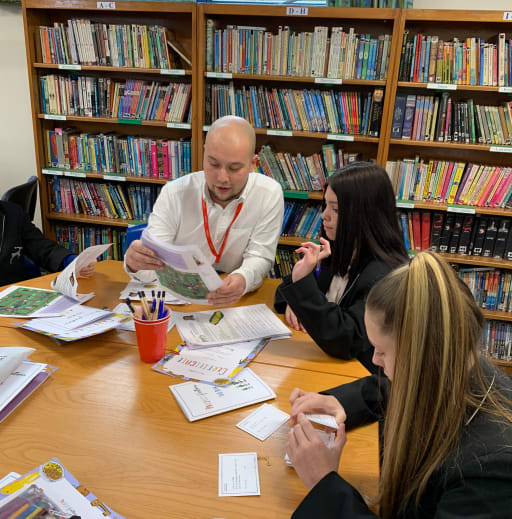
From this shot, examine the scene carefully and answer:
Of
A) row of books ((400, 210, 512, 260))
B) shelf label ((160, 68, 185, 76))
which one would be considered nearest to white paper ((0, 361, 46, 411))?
shelf label ((160, 68, 185, 76))

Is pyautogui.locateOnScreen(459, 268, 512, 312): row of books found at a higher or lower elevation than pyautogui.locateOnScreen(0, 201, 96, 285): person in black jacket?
lower

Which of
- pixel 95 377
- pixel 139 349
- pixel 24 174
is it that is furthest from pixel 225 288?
pixel 24 174

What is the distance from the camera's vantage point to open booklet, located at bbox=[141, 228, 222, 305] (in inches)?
53.2

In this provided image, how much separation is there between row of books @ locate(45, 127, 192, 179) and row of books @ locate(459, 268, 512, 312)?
2.08m

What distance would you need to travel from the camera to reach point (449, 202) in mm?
2941

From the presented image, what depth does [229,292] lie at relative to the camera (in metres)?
1.59

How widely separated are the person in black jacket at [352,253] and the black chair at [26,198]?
4.93 feet

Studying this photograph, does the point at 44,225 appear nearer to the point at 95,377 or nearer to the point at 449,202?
the point at 95,377

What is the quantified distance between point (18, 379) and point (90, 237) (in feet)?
8.51

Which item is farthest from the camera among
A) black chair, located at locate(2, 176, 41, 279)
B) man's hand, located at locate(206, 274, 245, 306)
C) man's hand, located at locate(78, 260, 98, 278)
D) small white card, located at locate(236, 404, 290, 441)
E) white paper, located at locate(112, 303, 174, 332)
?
black chair, located at locate(2, 176, 41, 279)

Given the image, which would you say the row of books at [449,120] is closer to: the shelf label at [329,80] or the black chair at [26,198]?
the shelf label at [329,80]

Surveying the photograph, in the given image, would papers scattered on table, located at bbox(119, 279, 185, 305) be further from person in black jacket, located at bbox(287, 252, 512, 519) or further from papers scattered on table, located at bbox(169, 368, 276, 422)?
person in black jacket, located at bbox(287, 252, 512, 519)

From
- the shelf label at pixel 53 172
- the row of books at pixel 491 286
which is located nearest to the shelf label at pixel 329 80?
the row of books at pixel 491 286

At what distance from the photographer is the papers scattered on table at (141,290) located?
1656mm
